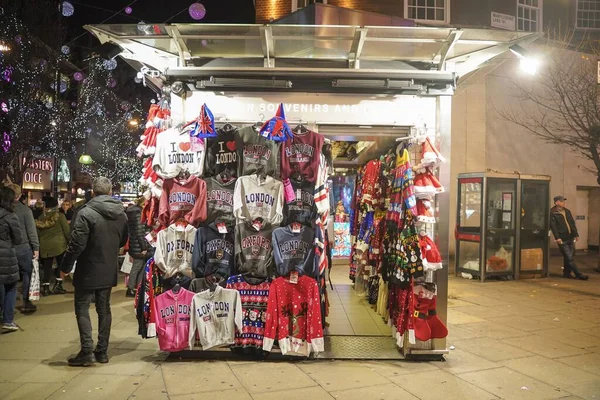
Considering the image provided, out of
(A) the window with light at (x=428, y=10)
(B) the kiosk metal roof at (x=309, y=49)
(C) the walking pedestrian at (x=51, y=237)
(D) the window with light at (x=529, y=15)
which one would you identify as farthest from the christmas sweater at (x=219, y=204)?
(D) the window with light at (x=529, y=15)

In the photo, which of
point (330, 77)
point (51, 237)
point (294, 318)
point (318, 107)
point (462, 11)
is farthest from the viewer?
point (462, 11)

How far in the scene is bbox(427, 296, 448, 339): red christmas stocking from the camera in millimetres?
5574

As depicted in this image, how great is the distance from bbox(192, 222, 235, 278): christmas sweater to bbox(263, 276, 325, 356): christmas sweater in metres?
0.61

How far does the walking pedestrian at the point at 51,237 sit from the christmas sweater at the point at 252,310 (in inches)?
212

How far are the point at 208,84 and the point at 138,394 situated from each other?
346 centimetres

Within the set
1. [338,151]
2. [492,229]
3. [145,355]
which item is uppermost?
[338,151]

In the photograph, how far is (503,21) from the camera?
15.9 m

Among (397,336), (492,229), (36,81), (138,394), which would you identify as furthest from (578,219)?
(36,81)

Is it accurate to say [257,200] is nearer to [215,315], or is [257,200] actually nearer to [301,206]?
[301,206]

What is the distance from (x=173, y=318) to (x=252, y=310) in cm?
92

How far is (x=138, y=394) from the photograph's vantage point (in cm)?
455

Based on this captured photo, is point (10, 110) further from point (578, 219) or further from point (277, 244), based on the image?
point (578, 219)

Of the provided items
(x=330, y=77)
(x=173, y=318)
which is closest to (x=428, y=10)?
(x=330, y=77)

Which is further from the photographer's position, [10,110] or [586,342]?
[10,110]
